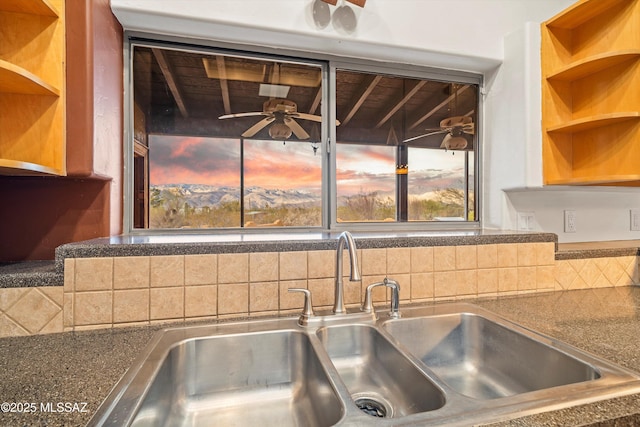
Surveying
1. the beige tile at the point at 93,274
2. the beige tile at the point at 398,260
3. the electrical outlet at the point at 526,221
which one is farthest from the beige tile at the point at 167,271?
the electrical outlet at the point at 526,221

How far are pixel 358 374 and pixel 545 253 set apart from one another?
3.10ft

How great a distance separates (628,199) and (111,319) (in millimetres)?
2554

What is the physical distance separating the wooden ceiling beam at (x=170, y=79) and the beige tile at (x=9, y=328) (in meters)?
0.99

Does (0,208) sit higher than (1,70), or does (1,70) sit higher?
(1,70)

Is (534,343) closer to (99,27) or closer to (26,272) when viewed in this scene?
(26,272)

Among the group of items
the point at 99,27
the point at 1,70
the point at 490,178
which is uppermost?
the point at 99,27

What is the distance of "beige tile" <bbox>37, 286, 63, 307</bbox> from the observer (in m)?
0.89

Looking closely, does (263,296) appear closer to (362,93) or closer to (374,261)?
(374,261)

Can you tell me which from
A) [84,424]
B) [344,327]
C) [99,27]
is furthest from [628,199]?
[99,27]

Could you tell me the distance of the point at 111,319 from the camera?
3.03 ft

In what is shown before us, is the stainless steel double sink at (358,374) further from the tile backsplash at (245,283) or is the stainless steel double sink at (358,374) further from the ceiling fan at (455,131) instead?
the ceiling fan at (455,131)

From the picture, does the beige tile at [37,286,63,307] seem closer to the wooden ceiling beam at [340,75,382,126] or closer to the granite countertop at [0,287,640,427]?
the granite countertop at [0,287,640,427]

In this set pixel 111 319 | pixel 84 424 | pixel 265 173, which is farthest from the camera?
pixel 265 173

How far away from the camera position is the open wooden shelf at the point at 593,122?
1245mm
